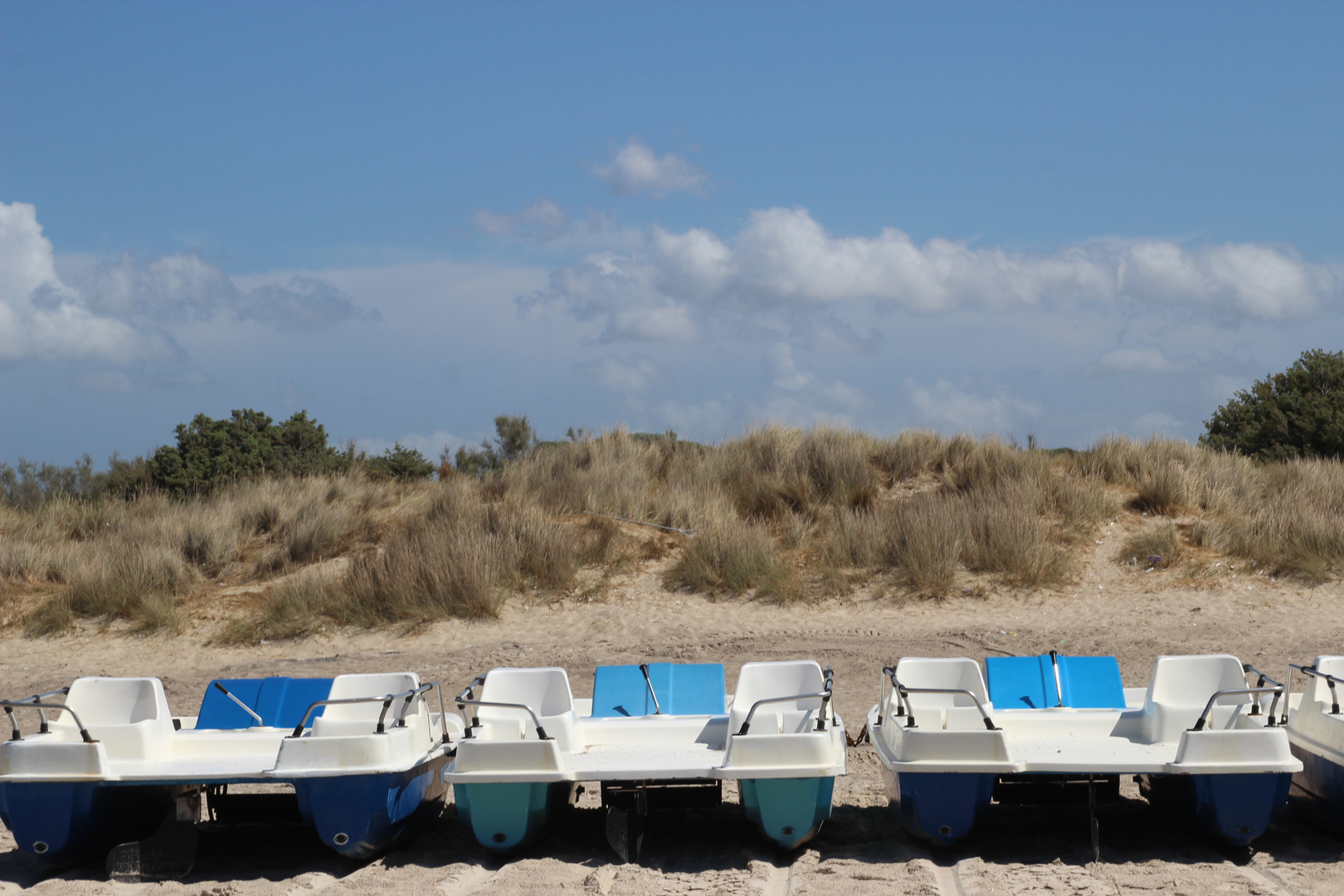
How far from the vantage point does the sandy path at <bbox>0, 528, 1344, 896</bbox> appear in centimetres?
616

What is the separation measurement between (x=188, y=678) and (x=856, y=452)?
10.3m

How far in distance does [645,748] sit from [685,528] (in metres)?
9.17

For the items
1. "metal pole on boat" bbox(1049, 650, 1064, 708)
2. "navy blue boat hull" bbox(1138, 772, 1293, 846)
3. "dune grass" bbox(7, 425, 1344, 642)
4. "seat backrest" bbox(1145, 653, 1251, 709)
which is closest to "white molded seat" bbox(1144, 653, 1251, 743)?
"seat backrest" bbox(1145, 653, 1251, 709)

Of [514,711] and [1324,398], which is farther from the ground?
[1324,398]

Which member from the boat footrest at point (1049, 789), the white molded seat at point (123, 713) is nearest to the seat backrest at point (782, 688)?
the boat footrest at point (1049, 789)

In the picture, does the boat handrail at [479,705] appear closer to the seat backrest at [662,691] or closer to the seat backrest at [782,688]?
the seat backrest at [662,691]

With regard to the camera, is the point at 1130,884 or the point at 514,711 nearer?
the point at 1130,884

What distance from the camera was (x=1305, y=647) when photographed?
40.1 ft

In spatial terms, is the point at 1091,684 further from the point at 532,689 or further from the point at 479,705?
the point at 479,705

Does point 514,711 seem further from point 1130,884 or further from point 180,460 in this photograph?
point 180,460

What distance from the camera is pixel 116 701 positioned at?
24.8 feet

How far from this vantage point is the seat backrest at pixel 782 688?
724 centimetres

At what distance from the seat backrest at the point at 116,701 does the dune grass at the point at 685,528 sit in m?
7.08

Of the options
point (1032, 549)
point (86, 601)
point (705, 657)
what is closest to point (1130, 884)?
point (705, 657)
